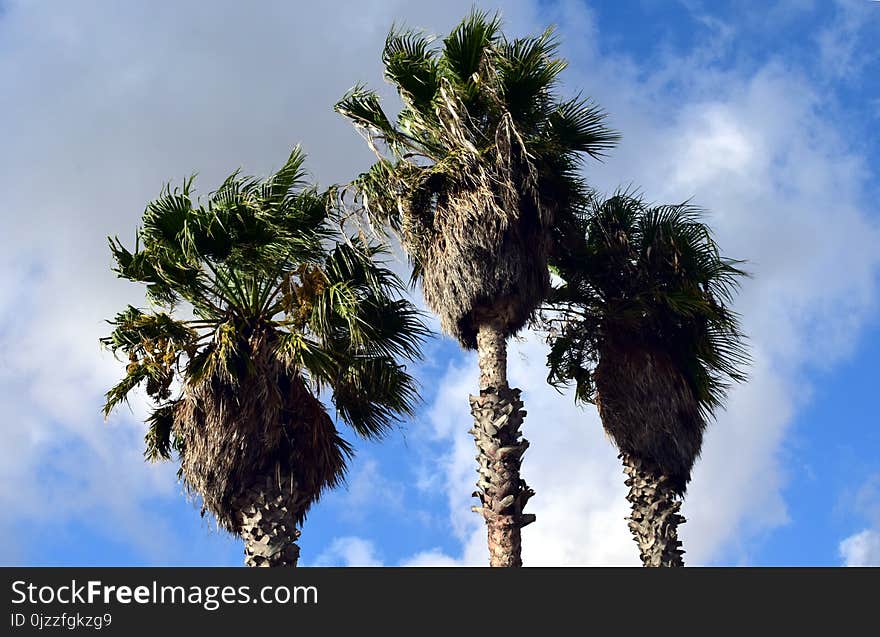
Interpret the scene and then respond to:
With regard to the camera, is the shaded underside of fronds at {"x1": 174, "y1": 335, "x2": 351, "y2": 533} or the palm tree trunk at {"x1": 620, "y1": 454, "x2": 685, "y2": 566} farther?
the palm tree trunk at {"x1": 620, "y1": 454, "x2": 685, "y2": 566}

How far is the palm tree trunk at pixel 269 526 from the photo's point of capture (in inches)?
535

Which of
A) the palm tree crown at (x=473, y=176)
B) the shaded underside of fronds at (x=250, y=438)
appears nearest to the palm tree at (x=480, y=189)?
the palm tree crown at (x=473, y=176)

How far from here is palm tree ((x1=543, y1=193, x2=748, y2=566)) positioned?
1488 cm

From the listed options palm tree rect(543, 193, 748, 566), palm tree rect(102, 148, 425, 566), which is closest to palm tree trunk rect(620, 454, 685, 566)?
palm tree rect(543, 193, 748, 566)

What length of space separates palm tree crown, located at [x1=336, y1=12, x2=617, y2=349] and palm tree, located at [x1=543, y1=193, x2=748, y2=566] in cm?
165

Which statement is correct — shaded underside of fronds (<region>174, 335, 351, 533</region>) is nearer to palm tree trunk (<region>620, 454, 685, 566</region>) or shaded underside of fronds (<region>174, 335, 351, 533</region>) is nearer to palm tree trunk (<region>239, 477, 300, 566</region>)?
palm tree trunk (<region>239, 477, 300, 566</region>)

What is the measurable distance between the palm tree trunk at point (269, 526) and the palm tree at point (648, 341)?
5060 mm

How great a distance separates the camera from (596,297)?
16.0 m

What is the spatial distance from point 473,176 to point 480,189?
9.6 inches

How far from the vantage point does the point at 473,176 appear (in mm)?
13859

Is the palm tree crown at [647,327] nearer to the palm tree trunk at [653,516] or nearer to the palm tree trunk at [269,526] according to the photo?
the palm tree trunk at [653,516]
